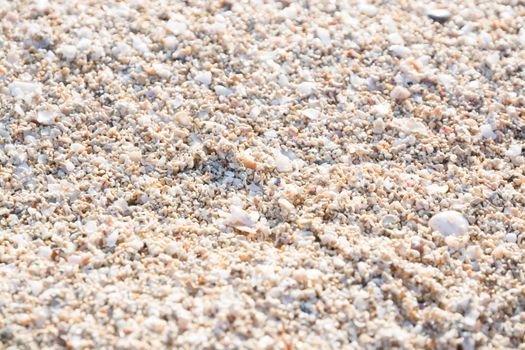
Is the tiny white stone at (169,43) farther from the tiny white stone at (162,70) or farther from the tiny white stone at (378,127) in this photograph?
the tiny white stone at (378,127)

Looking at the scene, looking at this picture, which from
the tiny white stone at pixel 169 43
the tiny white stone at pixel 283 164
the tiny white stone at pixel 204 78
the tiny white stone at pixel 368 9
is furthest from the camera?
the tiny white stone at pixel 368 9

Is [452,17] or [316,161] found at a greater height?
[452,17]

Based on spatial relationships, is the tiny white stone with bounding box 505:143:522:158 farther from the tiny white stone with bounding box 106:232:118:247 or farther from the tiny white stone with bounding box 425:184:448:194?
the tiny white stone with bounding box 106:232:118:247

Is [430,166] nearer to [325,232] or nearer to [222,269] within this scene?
[325,232]

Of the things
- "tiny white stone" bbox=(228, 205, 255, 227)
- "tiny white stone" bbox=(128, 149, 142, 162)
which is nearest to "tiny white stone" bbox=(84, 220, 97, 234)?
"tiny white stone" bbox=(128, 149, 142, 162)

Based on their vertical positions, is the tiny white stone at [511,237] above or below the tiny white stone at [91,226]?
above

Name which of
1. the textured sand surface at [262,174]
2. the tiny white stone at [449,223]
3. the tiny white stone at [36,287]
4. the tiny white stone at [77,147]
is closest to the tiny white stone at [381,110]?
the textured sand surface at [262,174]

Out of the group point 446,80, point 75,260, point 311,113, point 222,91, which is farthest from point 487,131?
point 75,260

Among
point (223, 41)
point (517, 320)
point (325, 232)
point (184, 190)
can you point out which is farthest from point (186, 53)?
point (517, 320)
